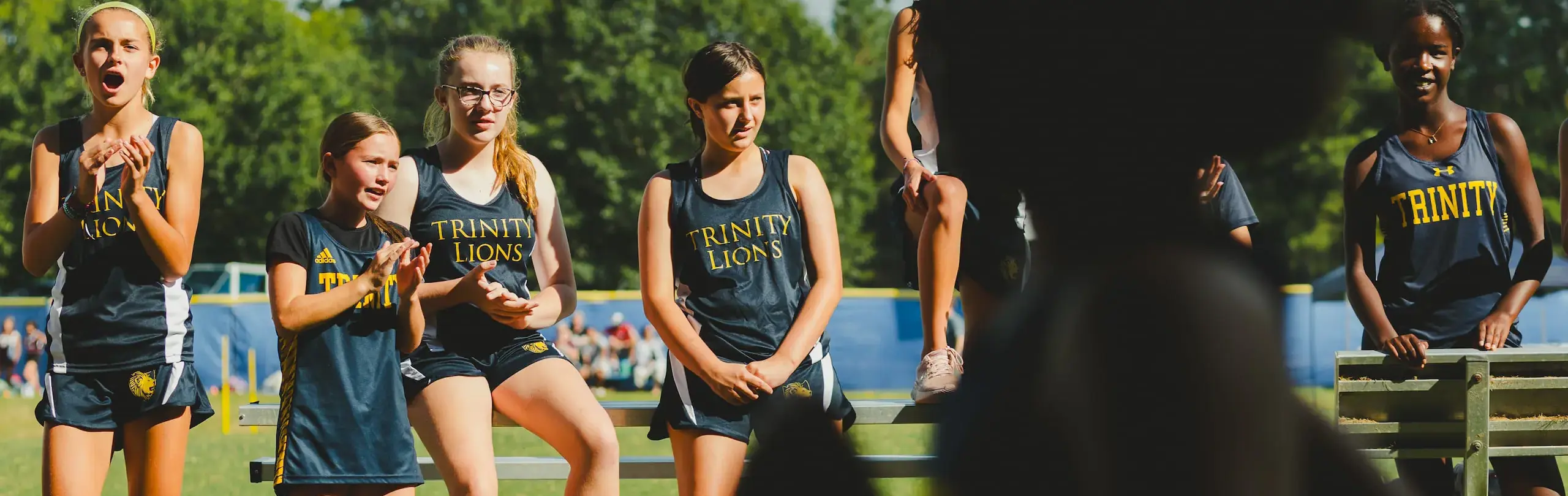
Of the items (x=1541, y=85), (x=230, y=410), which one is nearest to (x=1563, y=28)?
(x=1541, y=85)

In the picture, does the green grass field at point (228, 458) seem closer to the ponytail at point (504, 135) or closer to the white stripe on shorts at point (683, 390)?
the white stripe on shorts at point (683, 390)

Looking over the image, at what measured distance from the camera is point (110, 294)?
4121 millimetres

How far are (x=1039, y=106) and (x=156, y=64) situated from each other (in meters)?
4.39

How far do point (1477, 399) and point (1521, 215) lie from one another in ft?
2.53

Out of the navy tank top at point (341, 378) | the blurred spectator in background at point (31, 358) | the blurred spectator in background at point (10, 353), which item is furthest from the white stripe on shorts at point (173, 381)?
the blurred spectator in background at point (10, 353)

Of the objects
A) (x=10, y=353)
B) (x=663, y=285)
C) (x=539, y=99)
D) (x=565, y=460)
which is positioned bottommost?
(x=10, y=353)

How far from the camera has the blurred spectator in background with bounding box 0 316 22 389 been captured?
21453 millimetres

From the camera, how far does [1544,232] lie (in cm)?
470

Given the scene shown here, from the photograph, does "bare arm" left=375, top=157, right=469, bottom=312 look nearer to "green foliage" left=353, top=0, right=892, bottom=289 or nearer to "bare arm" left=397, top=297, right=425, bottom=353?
"bare arm" left=397, top=297, right=425, bottom=353

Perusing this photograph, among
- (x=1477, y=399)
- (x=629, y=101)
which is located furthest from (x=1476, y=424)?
(x=629, y=101)

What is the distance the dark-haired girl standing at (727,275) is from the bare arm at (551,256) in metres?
0.38

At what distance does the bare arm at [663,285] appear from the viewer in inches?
158

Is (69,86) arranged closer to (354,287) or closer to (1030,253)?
(354,287)

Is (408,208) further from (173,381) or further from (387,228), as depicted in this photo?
(173,381)
